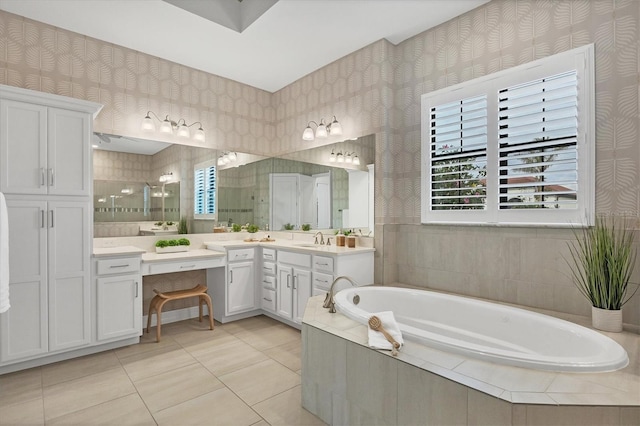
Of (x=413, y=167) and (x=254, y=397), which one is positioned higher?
(x=413, y=167)

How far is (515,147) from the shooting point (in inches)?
107

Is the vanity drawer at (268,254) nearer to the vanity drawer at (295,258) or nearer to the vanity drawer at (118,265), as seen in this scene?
the vanity drawer at (295,258)

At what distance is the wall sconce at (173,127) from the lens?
3811 mm

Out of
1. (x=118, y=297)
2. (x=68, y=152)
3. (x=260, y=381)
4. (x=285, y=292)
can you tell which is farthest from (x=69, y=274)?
(x=285, y=292)

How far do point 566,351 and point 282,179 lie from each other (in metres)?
3.53

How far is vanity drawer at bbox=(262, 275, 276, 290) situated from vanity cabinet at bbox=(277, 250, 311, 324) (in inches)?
4.1

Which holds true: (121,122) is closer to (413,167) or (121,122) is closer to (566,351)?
(413,167)

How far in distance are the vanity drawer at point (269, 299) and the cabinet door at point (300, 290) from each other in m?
0.37

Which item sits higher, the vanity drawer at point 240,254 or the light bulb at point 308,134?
the light bulb at point 308,134

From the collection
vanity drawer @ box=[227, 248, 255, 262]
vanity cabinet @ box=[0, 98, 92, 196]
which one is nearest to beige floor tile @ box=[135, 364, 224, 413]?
vanity drawer @ box=[227, 248, 255, 262]

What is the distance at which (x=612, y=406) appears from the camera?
130 centimetres

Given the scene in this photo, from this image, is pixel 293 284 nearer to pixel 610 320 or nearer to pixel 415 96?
pixel 415 96

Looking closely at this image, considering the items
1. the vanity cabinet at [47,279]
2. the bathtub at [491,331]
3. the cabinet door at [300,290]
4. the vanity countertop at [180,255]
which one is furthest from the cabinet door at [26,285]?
the bathtub at [491,331]

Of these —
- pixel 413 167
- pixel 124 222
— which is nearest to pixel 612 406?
pixel 413 167
